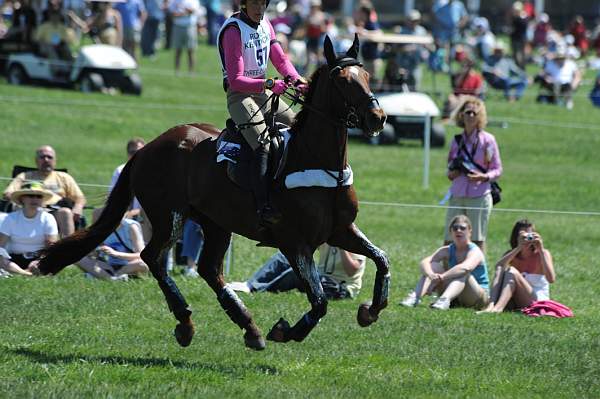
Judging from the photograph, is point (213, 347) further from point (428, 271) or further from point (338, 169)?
point (428, 271)

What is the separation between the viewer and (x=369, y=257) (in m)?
9.38

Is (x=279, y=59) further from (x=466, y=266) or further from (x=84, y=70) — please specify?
(x=84, y=70)

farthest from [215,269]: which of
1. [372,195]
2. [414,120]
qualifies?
[414,120]

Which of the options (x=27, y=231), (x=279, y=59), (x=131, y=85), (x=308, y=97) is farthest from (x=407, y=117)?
(x=308, y=97)

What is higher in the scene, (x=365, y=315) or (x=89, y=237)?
(x=89, y=237)

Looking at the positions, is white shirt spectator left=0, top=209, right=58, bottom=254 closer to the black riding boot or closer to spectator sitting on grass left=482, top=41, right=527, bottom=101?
the black riding boot

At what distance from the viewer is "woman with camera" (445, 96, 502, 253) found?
13289 mm

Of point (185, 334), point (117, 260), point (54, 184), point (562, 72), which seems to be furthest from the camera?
point (562, 72)

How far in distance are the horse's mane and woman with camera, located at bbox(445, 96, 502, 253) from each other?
4323 millimetres

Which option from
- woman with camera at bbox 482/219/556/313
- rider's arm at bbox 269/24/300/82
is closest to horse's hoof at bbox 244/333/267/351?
rider's arm at bbox 269/24/300/82

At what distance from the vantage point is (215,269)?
33.2ft

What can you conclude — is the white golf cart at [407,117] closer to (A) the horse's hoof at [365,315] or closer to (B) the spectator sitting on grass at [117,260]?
(B) the spectator sitting on grass at [117,260]

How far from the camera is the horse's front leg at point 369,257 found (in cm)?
930

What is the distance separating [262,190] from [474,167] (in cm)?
478
